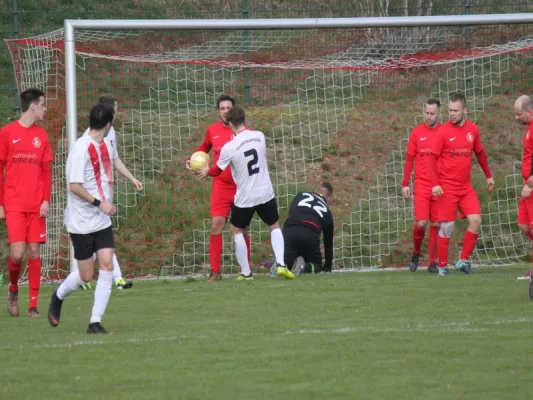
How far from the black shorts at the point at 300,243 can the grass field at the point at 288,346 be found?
7.84 feet

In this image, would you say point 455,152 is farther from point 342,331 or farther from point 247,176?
point 342,331

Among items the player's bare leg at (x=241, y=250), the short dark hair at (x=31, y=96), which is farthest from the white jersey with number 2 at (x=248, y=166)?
the short dark hair at (x=31, y=96)

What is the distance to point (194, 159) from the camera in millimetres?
11820

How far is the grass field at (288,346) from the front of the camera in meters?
6.11

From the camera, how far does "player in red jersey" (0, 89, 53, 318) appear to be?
32.8 ft

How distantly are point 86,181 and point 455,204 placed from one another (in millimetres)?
5813

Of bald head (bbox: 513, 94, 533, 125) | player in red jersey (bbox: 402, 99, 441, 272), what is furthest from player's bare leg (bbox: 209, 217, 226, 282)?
bald head (bbox: 513, 94, 533, 125)

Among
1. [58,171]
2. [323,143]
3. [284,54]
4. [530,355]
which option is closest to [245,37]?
[284,54]

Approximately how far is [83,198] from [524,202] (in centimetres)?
544

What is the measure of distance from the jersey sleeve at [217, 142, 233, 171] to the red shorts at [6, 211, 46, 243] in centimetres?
276

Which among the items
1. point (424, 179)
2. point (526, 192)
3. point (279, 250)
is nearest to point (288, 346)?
point (526, 192)

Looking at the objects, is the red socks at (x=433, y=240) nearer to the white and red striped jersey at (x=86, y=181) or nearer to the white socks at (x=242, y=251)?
the white socks at (x=242, y=251)

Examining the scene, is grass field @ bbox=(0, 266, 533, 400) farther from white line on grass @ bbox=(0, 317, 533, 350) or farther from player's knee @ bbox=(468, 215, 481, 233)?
player's knee @ bbox=(468, 215, 481, 233)

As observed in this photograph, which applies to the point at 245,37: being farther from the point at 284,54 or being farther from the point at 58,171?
the point at 58,171
